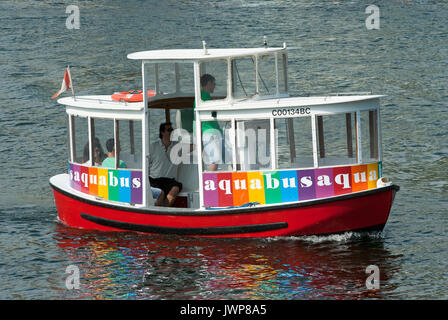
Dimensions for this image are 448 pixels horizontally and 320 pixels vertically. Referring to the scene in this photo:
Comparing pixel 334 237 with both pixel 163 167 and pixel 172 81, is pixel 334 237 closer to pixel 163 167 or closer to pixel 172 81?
pixel 163 167

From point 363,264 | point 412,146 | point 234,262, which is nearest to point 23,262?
point 234,262

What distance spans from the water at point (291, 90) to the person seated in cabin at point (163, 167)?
0.91 m

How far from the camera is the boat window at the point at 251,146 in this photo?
1734cm

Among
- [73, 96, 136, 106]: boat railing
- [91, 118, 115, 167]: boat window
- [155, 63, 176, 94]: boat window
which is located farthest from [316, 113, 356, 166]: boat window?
[91, 118, 115, 167]: boat window

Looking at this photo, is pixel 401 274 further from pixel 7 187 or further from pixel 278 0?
pixel 278 0

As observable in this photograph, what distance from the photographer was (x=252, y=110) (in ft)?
55.8

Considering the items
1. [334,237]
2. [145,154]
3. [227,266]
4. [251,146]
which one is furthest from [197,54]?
[334,237]

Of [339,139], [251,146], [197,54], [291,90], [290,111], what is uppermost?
[197,54]

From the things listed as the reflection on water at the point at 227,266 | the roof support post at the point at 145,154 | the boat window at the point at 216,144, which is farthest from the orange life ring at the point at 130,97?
the reflection on water at the point at 227,266

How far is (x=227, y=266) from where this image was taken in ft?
55.0

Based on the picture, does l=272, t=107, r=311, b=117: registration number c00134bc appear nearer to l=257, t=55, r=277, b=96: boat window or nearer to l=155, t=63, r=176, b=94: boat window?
l=257, t=55, r=277, b=96: boat window

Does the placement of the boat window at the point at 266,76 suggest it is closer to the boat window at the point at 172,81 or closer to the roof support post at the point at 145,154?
the boat window at the point at 172,81

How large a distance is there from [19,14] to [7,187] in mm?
28740

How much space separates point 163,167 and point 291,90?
1657cm
